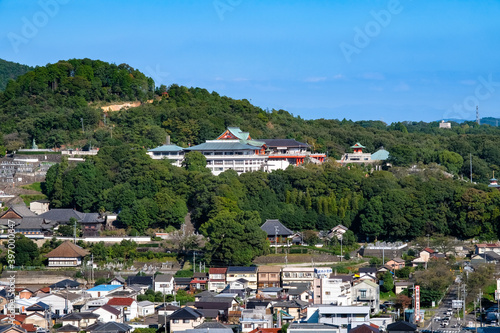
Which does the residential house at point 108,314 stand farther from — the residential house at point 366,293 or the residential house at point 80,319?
the residential house at point 366,293

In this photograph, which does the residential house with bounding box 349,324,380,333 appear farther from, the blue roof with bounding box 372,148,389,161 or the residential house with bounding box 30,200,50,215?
the blue roof with bounding box 372,148,389,161

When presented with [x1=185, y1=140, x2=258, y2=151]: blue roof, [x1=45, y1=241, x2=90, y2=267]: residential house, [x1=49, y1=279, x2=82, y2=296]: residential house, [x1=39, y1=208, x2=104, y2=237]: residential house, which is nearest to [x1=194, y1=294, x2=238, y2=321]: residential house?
[x1=49, y1=279, x2=82, y2=296]: residential house

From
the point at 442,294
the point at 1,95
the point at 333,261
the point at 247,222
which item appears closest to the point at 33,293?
the point at 247,222

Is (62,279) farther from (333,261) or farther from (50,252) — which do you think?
(333,261)

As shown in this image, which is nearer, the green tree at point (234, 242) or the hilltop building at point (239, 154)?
the green tree at point (234, 242)

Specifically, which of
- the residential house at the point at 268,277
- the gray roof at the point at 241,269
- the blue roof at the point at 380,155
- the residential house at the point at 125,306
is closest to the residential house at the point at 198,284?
the gray roof at the point at 241,269

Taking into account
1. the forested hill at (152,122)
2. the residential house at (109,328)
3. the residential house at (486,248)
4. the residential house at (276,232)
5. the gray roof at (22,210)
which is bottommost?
the residential house at (109,328)
